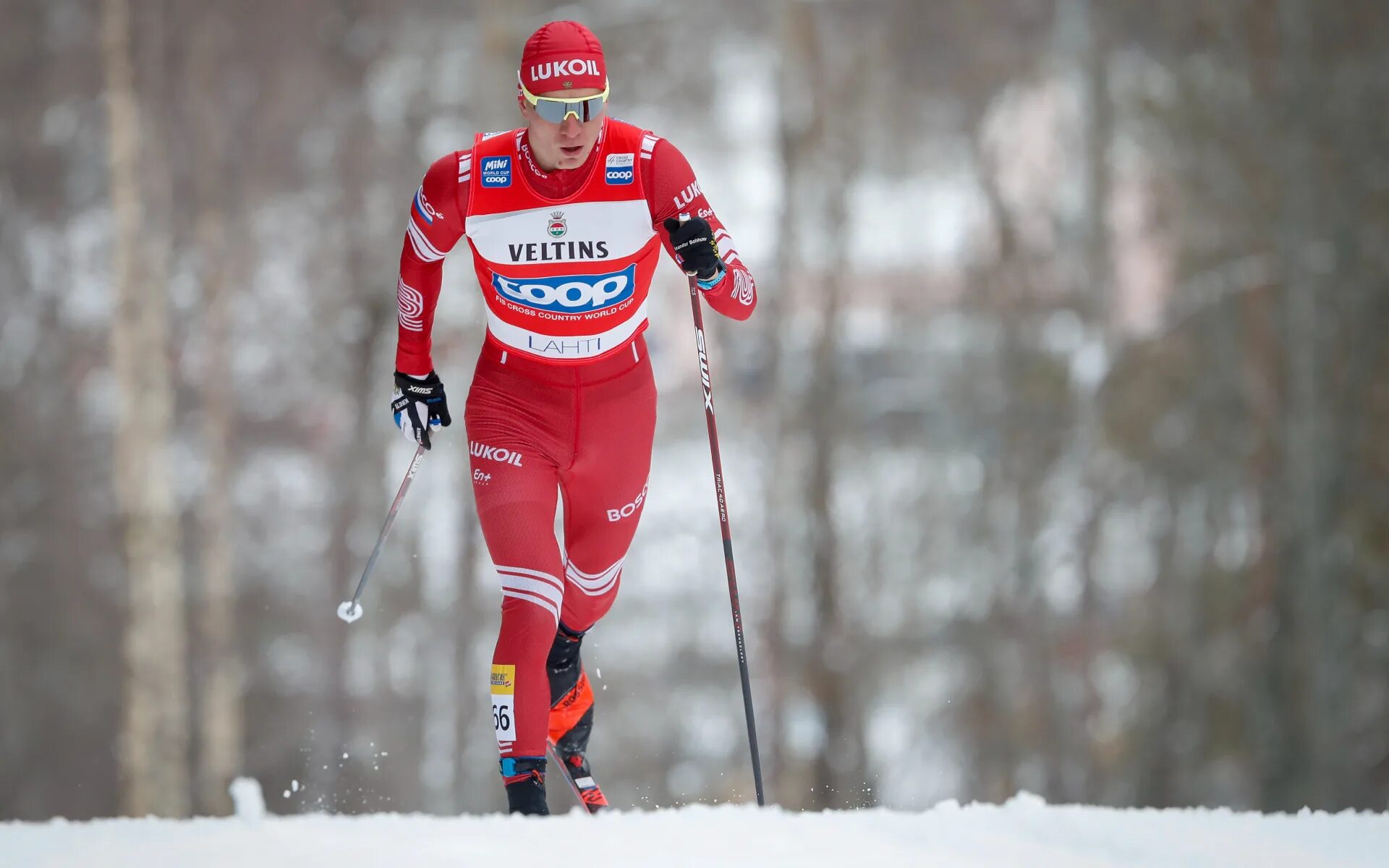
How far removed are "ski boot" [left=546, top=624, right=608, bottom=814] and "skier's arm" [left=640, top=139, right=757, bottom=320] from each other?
3.81 ft

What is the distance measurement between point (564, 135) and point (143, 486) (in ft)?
25.8

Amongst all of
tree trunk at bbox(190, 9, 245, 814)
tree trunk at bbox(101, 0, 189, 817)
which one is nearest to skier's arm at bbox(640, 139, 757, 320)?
tree trunk at bbox(190, 9, 245, 814)

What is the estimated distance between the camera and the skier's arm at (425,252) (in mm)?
3402

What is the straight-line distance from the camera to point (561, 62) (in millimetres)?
3174

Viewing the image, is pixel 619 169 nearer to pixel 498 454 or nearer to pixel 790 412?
pixel 498 454

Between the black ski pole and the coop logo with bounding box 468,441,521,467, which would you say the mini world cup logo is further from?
the coop logo with bounding box 468,441,521,467

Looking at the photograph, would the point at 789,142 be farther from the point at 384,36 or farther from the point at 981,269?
the point at 384,36

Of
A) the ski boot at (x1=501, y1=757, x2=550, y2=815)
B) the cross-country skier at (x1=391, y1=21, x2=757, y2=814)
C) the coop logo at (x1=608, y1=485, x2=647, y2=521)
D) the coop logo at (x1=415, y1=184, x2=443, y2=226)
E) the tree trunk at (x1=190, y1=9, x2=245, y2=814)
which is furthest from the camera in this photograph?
the tree trunk at (x1=190, y1=9, x2=245, y2=814)

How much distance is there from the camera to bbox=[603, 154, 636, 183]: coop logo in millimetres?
3355

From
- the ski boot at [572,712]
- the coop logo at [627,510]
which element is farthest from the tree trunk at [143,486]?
the coop logo at [627,510]

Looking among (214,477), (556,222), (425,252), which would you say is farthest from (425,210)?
(214,477)

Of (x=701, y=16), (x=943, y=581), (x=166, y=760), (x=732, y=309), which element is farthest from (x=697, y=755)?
(x=732, y=309)

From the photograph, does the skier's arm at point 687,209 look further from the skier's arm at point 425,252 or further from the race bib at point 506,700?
the race bib at point 506,700

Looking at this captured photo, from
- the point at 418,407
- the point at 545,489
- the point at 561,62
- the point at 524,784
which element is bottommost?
the point at 524,784
